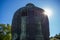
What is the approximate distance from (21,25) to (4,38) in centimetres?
1202

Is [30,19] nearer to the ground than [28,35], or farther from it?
farther from it

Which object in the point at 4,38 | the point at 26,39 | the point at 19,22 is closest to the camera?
the point at 26,39

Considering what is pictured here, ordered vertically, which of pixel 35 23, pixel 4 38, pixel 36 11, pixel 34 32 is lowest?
pixel 4 38

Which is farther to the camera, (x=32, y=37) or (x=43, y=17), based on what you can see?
(x=43, y=17)

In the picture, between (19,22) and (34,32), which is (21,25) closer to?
(19,22)

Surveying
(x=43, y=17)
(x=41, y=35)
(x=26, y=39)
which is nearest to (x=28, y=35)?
(x=26, y=39)

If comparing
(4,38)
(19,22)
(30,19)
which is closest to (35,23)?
(30,19)

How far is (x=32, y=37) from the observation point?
8.98 metres

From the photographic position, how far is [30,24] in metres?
9.23

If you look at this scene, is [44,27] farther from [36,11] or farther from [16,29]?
[16,29]

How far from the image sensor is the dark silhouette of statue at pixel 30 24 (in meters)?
9.06

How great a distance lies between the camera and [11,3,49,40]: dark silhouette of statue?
9062mm

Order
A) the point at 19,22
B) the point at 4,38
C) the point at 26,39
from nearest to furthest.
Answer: the point at 26,39 < the point at 19,22 < the point at 4,38

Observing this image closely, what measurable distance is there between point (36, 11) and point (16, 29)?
6.09 ft
